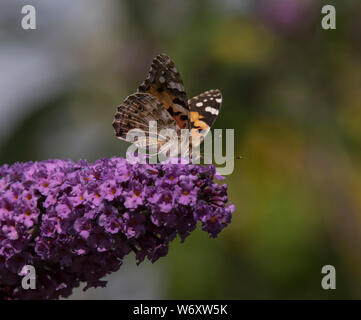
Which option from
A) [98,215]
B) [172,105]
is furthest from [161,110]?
[98,215]

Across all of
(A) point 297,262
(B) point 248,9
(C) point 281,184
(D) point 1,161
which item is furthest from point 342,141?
(D) point 1,161

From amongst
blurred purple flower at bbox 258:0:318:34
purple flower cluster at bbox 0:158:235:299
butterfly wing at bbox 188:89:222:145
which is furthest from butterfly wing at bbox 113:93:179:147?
blurred purple flower at bbox 258:0:318:34

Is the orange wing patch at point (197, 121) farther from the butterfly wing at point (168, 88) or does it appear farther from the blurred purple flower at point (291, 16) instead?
the blurred purple flower at point (291, 16)

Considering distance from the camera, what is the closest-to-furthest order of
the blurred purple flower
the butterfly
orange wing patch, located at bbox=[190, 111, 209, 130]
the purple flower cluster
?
the purple flower cluster
the butterfly
orange wing patch, located at bbox=[190, 111, 209, 130]
the blurred purple flower

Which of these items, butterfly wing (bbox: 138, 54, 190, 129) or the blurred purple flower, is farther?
the blurred purple flower

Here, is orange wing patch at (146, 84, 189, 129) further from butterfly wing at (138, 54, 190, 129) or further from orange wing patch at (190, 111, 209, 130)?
orange wing patch at (190, 111, 209, 130)

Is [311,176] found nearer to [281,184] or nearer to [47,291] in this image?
[281,184]

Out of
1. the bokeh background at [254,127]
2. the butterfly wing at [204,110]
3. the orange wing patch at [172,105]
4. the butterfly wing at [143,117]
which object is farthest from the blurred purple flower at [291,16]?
the butterfly wing at [143,117]
